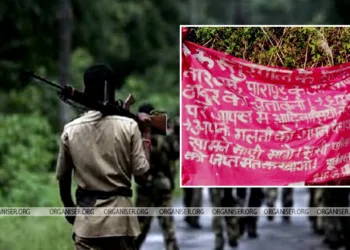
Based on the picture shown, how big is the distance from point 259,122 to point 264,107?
115mm

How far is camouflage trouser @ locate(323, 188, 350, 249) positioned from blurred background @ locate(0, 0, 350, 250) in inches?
108

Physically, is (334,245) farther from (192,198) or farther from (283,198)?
(192,198)

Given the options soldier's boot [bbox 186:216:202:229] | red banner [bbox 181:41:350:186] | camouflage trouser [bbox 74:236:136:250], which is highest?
Result: red banner [bbox 181:41:350:186]

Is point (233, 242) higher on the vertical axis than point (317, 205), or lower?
lower

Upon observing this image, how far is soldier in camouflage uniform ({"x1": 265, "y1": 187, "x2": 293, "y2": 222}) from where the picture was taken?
1555 centimetres

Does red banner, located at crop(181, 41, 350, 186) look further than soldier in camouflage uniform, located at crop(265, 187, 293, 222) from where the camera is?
No

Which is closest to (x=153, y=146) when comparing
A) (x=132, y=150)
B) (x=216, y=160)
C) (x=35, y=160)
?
(x=216, y=160)

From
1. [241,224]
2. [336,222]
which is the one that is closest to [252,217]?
[241,224]

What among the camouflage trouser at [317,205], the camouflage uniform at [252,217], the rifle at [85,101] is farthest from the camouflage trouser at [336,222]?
the rifle at [85,101]

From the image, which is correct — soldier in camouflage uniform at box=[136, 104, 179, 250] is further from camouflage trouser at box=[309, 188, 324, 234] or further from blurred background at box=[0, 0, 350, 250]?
camouflage trouser at box=[309, 188, 324, 234]

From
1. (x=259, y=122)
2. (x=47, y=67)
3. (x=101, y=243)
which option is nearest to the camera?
(x=101, y=243)

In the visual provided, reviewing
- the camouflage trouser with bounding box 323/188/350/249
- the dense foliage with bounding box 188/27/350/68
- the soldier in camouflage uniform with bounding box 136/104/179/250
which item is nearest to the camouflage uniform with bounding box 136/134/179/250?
the soldier in camouflage uniform with bounding box 136/104/179/250

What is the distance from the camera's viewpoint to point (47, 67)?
75.5 feet

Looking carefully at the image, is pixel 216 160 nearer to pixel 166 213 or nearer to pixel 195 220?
pixel 166 213
